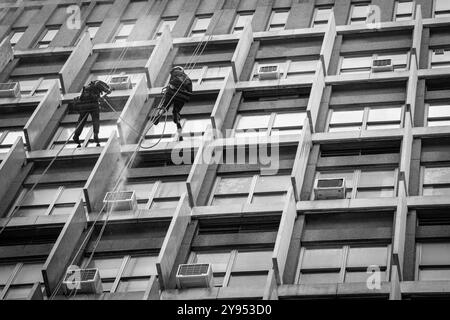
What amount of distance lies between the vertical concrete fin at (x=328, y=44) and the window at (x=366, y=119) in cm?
186

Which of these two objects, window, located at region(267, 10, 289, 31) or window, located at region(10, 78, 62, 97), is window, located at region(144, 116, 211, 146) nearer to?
window, located at region(10, 78, 62, 97)

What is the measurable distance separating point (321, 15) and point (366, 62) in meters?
3.89

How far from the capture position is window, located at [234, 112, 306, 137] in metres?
32.0

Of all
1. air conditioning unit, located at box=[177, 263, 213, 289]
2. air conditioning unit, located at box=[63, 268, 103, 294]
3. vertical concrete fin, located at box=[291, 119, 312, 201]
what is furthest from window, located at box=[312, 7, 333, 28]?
air conditioning unit, located at box=[63, 268, 103, 294]

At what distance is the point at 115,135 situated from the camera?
31.2 metres

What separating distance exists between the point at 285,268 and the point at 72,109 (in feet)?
36.7

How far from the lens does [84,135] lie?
33.6 metres

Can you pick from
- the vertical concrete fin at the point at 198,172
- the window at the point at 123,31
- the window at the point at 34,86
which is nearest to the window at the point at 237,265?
the vertical concrete fin at the point at 198,172

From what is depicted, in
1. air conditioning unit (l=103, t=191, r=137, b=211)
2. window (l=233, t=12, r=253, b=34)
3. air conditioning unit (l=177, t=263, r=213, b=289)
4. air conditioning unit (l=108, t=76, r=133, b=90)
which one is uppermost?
window (l=233, t=12, r=253, b=34)

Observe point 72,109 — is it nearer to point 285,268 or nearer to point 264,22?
point 264,22

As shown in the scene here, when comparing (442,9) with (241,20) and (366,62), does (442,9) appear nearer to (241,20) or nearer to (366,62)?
(366,62)

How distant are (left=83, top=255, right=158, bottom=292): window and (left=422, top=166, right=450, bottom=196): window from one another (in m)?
7.86

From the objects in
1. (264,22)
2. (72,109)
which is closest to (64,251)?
(72,109)

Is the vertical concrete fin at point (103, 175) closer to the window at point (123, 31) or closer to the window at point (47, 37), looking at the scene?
the window at point (123, 31)
